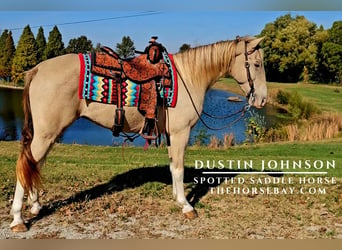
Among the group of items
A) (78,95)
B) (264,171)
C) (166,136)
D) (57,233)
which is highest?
(78,95)

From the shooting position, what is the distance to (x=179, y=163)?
370 centimetres

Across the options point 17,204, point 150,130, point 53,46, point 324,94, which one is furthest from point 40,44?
point 324,94

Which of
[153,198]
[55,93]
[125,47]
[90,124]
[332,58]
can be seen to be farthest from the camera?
[90,124]

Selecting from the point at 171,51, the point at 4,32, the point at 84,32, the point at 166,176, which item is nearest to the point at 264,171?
the point at 166,176

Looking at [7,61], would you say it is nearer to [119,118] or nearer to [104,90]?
[104,90]

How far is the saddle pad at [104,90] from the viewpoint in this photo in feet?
10.9

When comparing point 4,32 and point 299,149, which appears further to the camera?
point 299,149

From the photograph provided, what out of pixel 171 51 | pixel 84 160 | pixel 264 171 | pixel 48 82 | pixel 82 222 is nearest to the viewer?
pixel 48 82

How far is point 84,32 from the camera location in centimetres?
424

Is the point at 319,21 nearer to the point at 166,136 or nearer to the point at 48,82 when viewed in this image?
the point at 166,136

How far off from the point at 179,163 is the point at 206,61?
0.96 meters

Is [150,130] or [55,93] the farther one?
[150,130]

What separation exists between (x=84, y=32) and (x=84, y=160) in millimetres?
1648

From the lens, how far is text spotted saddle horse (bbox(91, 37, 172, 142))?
3.42 metres
